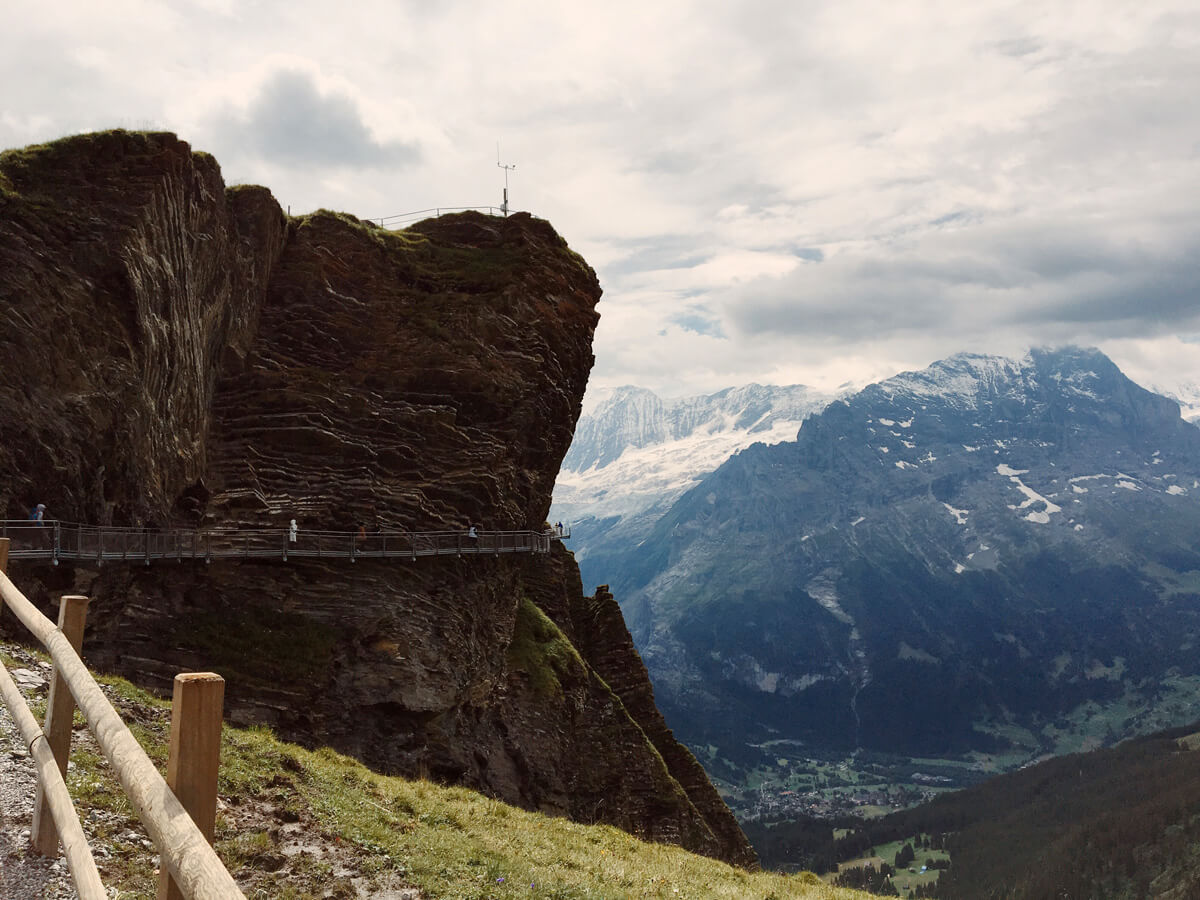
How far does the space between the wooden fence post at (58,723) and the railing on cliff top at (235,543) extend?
931 inches

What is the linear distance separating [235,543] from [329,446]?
9512mm

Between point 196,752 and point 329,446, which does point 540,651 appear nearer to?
point 329,446

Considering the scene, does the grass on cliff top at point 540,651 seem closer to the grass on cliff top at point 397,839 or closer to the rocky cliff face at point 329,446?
the rocky cliff face at point 329,446

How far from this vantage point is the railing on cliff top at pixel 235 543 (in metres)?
29.1

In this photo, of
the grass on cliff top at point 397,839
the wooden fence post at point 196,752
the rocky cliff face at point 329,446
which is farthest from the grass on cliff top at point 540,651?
the wooden fence post at point 196,752

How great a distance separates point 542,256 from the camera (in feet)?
204

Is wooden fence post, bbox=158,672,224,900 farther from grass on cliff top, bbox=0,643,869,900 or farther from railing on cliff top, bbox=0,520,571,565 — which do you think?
railing on cliff top, bbox=0,520,571,565

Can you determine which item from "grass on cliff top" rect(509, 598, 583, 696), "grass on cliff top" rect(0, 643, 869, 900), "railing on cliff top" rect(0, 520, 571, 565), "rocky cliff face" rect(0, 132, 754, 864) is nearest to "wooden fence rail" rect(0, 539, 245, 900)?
"grass on cliff top" rect(0, 643, 869, 900)

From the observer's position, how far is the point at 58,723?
7680 millimetres

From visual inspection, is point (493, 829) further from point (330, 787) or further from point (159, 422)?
point (159, 422)

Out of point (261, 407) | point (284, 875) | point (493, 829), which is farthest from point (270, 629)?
point (284, 875)

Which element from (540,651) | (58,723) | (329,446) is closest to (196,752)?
(58,723)

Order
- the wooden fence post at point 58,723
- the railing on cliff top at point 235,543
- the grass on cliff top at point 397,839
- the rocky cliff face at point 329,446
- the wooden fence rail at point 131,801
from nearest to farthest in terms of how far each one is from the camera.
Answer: the wooden fence rail at point 131,801
the wooden fence post at point 58,723
the grass on cliff top at point 397,839
the railing on cliff top at point 235,543
the rocky cliff face at point 329,446

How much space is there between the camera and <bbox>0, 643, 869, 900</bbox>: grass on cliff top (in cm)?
1401
